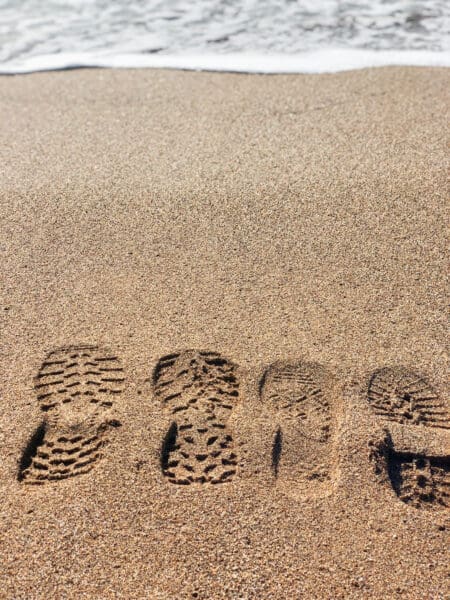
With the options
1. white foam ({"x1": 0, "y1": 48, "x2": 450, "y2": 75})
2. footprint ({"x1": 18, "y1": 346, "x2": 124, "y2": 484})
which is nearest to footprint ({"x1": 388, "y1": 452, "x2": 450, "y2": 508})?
footprint ({"x1": 18, "y1": 346, "x2": 124, "y2": 484})

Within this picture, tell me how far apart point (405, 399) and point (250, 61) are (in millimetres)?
2961

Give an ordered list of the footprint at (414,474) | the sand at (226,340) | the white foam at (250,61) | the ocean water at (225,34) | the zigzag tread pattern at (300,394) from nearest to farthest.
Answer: the sand at (226,340) < the footprint at (414,474) < the zigzag tread pattern at (300,394) < the white foam at (250,61) < the ocean water at (225,34)

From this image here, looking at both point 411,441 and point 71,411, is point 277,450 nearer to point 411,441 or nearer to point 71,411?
point 411,441

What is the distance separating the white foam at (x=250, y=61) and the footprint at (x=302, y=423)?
2.62 metres

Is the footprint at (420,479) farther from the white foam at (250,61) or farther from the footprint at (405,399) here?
the white foam at (250,61)

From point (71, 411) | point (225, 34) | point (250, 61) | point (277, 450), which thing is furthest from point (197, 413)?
point (225, 34)

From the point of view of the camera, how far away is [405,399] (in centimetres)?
214

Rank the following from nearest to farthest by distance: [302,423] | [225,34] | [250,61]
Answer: [302,423]
[250,61]
[225,34]

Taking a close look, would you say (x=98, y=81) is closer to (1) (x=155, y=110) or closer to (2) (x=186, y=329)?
(1) (x=155, y=110)

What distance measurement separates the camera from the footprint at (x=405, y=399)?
6.83 feet

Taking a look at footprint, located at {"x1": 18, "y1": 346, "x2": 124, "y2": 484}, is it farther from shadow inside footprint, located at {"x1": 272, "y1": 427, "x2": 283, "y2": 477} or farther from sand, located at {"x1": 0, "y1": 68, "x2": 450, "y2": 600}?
shadow inside footprint, located at {"x1": 272, "y1": 427, "x2": 283, "y2": 477}

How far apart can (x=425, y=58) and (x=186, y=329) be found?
2.96m

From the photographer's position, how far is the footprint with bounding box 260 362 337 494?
192 cm

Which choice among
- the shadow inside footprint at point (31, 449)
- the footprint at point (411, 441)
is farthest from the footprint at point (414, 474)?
the shadow inside footprint at point (31, 449)
